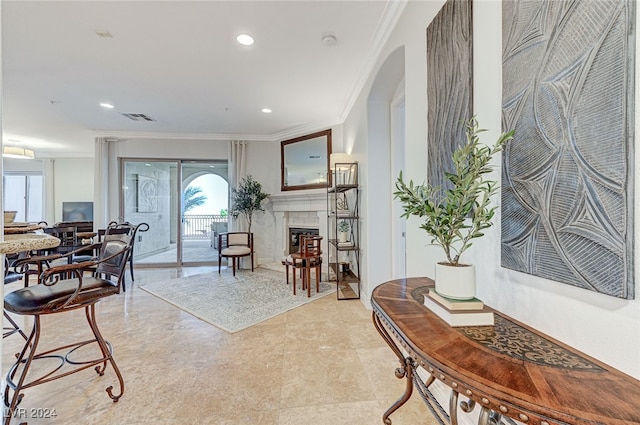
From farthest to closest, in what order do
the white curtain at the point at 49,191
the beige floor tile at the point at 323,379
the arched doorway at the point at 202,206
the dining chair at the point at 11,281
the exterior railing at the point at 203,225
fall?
the white curtain at the point at 49,191, the exterior railing at the point at 203,225, the arched doorway at the point at 202,206, the dining chair at the point at 11,281, the beige floor tile at the point at 323,379

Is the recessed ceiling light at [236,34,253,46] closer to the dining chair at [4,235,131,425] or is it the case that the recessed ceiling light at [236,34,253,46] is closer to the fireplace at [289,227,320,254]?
the dining chair at [4,235,131,425]

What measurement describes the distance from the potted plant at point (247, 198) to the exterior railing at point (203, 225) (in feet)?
1.86

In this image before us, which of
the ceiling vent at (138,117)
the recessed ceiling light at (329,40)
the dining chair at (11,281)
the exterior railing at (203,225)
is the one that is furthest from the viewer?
the exterior railing at (203,225)

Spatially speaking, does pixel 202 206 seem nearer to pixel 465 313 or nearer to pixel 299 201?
pixel 299 201

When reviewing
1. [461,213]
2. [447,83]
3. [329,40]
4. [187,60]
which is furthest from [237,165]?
[461,213]

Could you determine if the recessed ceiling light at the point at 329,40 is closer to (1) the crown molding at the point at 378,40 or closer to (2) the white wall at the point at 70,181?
(1) the crown molding at the point at 378,40

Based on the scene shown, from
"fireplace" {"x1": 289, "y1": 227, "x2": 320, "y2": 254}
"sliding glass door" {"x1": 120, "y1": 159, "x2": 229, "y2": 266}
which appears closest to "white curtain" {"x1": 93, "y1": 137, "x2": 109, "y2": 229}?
"sliding glass door" {"x1": 120, "y1": 159, "x2": 229, "y2": 266}

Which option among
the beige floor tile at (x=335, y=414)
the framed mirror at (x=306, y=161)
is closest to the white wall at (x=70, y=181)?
the framed mirror at (x=306, y=161)

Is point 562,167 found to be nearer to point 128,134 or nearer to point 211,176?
point 211,176

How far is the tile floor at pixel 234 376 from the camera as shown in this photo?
5.17ft

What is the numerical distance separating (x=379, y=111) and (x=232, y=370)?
2928 mm

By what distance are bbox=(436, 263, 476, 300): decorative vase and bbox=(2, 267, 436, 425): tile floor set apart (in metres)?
1.05

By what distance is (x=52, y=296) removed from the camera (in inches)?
59.5

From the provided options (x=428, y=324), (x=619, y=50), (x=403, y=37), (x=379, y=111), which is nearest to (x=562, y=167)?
(x=619, y=50)
